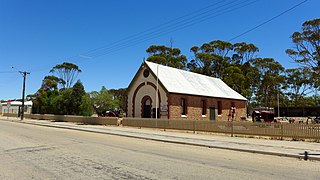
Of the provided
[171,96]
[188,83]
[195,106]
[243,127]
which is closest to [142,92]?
[171,96]

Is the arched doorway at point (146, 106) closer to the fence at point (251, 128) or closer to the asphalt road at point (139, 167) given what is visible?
the fence at point (251, 128)

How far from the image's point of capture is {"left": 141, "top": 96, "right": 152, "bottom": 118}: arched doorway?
34.1 m

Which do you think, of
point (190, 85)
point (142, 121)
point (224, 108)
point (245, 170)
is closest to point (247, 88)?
point (224, 108)

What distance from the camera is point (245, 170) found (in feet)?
27.3

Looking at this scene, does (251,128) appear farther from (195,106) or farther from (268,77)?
(268,77)

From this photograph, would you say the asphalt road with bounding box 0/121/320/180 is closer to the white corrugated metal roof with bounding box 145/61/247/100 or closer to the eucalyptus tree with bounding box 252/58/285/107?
the white corrugated metal roof with bounding box 145/61/247/100

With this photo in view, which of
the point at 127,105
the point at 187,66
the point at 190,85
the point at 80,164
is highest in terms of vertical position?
the point at 187,66

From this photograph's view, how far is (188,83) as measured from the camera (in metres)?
37.0

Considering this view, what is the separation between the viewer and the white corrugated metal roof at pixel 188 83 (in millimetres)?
33281

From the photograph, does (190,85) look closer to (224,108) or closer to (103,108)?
(224,108)

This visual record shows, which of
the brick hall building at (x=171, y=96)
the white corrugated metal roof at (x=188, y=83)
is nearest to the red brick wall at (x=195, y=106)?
the brick hall building at (x=171, y=96)

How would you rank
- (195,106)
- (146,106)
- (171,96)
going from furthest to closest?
(195,106)
(146,106)
(171,96)

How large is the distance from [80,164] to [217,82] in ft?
131

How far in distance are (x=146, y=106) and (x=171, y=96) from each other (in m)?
4.58
